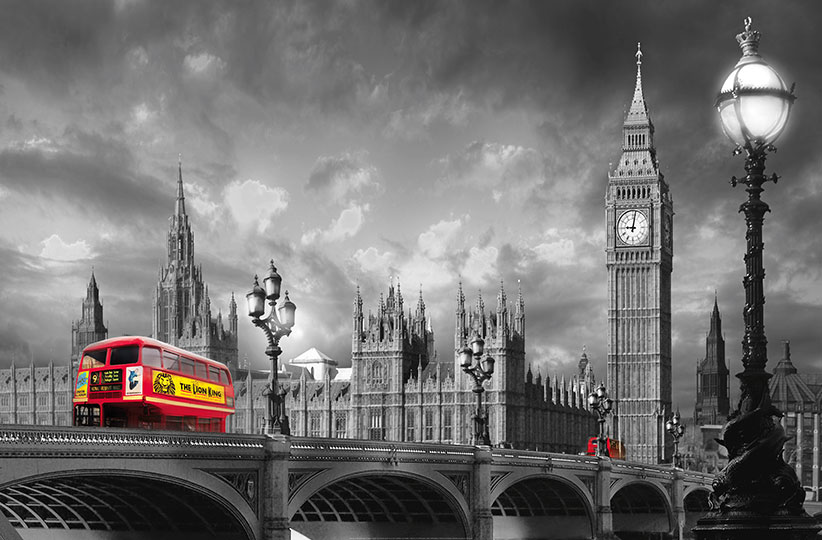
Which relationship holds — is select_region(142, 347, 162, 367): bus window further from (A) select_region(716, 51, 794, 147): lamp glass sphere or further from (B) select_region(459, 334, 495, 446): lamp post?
(A) select_region(716, 51, 794, 147): lamp glass sphere

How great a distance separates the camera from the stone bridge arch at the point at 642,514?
6444 cm

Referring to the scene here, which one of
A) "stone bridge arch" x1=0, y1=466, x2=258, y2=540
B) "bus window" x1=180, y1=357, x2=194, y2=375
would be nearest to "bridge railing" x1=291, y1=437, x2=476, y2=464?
"stone bridge arch" x1=0, y1=466, x2=258, y2=540

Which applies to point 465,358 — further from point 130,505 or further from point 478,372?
point 130,505

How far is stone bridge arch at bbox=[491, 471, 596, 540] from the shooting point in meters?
51.6

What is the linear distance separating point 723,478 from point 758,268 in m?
1.75

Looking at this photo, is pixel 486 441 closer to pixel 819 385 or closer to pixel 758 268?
pixel 758 268

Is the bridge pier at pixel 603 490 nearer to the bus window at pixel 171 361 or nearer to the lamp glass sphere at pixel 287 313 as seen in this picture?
the bus window at pixel 171 361

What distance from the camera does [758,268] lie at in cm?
1032

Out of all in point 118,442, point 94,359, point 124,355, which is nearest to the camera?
point 118,442

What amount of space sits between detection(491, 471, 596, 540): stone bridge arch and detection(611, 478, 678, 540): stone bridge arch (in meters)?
9.60

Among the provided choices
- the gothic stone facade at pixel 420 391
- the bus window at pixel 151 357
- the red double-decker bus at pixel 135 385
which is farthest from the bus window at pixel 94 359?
the gothic stone facade at pixel 420 391

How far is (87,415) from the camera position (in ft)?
115

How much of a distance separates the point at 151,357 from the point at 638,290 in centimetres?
10179

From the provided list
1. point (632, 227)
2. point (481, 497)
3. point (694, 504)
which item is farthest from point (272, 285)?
point (632, 227)
